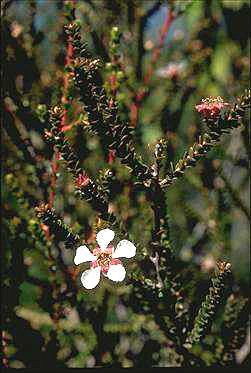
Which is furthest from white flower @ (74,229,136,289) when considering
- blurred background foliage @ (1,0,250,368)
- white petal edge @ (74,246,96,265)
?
blurred background foliage @ (1,0,250,368)

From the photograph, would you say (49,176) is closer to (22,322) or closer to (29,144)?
(29,144)

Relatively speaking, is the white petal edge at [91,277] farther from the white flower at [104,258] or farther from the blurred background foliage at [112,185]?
the blurred background foliage at [112,185]

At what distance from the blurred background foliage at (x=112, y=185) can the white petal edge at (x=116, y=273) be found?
0.37 m

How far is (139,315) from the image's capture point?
2178 millimetres

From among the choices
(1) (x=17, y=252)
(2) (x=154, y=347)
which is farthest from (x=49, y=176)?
(2) (x=154, y=347)

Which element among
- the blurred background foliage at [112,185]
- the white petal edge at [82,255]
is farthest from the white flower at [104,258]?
the blurred background foliage at [112,185]

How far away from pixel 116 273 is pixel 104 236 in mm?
101

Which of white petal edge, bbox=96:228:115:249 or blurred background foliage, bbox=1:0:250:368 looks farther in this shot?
blurred background foliage, bbox=1:0:250:368

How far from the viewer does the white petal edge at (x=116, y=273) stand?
123 cm

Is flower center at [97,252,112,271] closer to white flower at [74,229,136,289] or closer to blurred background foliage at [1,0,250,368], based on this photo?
white flower at [74,229,136,289]

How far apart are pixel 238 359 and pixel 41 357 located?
0.76m

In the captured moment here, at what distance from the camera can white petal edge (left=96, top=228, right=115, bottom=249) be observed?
128 centimetres

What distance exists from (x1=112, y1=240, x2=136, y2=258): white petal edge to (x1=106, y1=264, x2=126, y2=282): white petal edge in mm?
30

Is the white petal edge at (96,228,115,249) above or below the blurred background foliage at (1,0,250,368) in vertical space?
below
